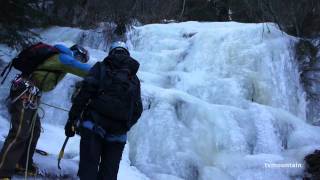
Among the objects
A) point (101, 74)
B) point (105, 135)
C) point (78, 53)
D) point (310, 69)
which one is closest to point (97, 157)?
point (105, 135)

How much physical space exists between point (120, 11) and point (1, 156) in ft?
28.4

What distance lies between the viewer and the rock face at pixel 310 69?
9.72 metres

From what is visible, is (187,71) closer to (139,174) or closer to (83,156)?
(139,174)

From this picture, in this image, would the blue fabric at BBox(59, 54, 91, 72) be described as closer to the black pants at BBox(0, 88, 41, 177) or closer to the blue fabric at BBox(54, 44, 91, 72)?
the blue fabric at BBox(54, 44, 91, 72)

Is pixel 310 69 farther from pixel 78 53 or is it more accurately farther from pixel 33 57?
pixel 33 57

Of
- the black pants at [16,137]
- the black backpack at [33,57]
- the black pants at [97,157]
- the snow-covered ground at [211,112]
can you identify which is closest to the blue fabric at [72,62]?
the black backpack at [33,57]

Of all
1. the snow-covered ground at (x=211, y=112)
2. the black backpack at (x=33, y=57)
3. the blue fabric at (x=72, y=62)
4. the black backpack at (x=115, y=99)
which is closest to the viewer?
the black backpack at (x=115, y=99)

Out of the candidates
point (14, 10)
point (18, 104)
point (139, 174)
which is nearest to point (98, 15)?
point (14, 10)

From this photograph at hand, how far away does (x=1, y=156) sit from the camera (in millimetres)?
4480

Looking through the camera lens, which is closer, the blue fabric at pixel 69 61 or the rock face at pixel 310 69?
the blue fabric at pixel 69 61

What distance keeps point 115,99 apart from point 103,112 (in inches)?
5.1

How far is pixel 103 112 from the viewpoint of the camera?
157 inches

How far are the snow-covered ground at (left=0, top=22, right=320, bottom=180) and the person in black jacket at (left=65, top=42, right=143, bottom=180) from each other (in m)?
1.38

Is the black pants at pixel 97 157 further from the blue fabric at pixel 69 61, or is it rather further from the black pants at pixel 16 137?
the black pants at pixel 16 137
